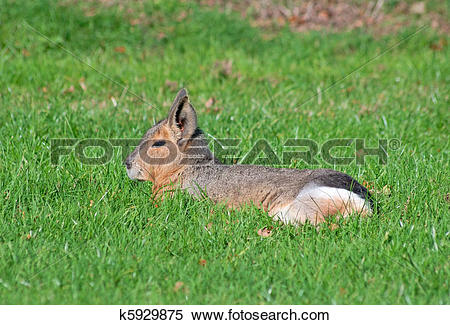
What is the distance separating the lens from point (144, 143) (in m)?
5.05

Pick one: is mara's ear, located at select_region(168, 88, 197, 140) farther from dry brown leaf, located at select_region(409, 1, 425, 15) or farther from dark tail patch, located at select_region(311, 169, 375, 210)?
dry brown leaf, located at select_region(409, 1, 425, 15)

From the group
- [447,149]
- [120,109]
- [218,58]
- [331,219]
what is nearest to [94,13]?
[218,58]

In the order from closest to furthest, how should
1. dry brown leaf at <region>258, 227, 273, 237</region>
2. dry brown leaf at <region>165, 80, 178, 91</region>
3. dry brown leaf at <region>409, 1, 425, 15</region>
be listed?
1. dry brown leaf at <region>258, 227, 273, 237</region>
2. dry brown leaf at <region>165, 80, 178, 91</region>
3. dry brown leaf at <region>409, 1, 425, 15</region>

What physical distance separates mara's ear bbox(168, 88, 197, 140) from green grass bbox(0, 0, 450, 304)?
23.8 inches

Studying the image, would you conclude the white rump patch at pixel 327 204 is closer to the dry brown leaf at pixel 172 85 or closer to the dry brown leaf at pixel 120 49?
the dry brown leaf at pixel 172 85

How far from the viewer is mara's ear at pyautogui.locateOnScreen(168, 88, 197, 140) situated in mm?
4840

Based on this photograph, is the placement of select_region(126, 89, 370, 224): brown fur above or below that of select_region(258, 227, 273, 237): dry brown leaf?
above

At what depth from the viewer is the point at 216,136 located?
241 inches

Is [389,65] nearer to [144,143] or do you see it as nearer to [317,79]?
[317,79]

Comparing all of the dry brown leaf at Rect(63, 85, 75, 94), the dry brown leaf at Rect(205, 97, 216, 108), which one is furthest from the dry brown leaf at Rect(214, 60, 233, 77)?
the dry brown leaf at Rect(63, 85, 75, 94)

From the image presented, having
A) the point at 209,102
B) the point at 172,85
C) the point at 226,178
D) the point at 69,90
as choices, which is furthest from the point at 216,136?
the point at 69,90

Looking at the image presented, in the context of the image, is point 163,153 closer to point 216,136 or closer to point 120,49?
point 216,136

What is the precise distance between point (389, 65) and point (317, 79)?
1371mm

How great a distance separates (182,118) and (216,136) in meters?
1.23
